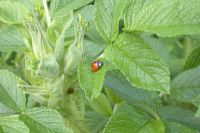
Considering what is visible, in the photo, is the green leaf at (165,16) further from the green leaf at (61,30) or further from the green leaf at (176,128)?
the green leaf at (176,128)

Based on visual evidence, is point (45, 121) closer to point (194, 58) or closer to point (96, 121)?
point (96, 121)

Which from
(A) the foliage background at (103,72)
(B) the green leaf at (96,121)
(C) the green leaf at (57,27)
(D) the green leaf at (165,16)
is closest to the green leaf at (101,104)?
(A) the foliage background at (103,72)

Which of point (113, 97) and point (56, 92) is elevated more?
point (56, 92)

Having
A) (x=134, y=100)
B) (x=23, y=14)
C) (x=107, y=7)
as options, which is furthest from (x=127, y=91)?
(x=23, y=14)

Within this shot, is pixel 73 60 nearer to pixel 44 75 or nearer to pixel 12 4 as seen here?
pixel 44 75

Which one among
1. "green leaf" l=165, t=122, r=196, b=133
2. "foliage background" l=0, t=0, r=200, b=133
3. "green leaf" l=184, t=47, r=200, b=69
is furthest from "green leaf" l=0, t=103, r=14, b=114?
"green leaf" l=184, t=47, r=200, b=69

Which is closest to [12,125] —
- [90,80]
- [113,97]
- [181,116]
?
[90,80]

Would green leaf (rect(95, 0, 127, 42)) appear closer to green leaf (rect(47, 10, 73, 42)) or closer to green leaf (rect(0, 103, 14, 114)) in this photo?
green leaf (rect(47, 10, 73, 42))
